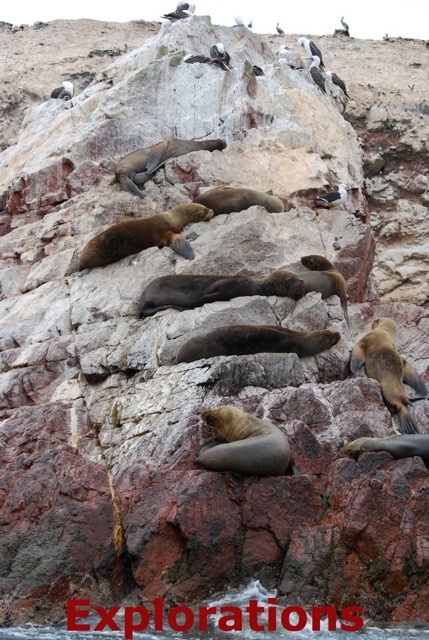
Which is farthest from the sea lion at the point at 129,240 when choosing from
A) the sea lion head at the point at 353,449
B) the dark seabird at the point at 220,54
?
the dark seabird at the point at 220,54

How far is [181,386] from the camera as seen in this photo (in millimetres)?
8875

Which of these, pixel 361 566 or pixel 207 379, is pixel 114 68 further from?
pixel 361 566

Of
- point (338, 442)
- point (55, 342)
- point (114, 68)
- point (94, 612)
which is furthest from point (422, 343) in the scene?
point (114, 68)

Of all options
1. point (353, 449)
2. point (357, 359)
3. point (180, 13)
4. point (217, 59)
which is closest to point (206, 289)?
point (357, 359)

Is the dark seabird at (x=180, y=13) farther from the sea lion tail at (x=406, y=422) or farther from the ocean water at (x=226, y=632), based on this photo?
the ocean water at (x=226, y=632)

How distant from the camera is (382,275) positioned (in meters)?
18.6

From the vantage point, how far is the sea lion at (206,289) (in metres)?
10.6

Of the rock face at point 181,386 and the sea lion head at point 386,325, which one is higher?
the rock face at point 181,386

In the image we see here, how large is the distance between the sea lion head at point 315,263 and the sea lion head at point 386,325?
3.12 feet

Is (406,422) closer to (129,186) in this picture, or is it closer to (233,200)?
(233,200)

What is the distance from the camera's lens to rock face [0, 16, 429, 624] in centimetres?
704

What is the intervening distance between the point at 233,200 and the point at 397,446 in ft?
21.0

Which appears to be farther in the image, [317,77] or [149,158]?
[317,77]

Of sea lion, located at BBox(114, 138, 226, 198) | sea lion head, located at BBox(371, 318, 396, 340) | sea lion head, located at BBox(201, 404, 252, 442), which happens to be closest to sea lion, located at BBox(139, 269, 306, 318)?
sea lion head, located at BBox(371, 318, 396, 340)
